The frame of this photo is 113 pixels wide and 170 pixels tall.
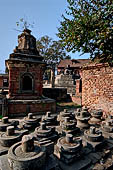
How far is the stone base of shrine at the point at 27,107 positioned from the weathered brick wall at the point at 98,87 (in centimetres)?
296

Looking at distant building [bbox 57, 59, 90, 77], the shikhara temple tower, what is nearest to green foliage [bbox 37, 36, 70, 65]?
distant building [bbox 57, 59, 90, 77]

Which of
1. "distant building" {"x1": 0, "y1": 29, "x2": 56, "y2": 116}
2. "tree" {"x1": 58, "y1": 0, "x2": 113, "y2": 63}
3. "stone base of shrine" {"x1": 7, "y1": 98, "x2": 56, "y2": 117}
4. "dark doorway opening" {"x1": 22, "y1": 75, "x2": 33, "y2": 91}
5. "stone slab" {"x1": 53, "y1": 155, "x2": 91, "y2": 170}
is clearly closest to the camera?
"stone slab" {"x1": 53, "y1": 155, "x2": 91, "y2": 170}

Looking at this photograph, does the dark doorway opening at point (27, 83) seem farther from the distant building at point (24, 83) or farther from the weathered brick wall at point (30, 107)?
the weathered brick wall at point (30, 107)

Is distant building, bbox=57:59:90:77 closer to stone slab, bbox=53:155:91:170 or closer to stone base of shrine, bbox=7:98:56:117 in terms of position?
stone base of shrine, bbox=7:98:56:117

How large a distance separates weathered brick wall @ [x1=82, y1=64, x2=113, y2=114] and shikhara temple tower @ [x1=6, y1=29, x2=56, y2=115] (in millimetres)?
2897

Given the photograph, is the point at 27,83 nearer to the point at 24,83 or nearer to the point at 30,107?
the point at 24,83

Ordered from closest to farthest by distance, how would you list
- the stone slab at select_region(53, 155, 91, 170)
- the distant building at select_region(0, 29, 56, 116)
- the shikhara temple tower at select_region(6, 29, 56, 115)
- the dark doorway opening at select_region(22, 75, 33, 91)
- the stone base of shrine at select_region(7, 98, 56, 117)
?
the stone slab at select_region(53, 155, 91, 170)
the stone base of shrine at select_region(7, 98, 56, 117)
the distant building at select_region(0, 29, 56, 116)
the shikhara temple tower at select_region(6, 29, 56, 115)
the dark doorway opening at select_region(22, 75, 33, 91)

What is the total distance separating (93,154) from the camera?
Result: 10.4ft

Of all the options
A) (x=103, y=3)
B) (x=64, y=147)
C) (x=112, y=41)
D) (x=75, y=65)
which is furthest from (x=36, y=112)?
(x=75, y=65)

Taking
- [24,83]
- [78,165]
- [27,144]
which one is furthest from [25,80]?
[78,165]

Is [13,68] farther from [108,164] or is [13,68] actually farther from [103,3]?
[108,164]

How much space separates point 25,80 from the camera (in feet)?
30.8

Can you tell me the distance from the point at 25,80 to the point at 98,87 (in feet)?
18.9

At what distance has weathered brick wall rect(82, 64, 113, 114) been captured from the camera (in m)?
6.84
